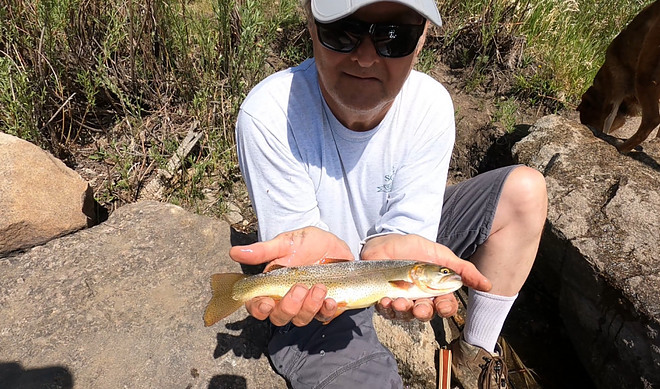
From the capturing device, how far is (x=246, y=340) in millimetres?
2465

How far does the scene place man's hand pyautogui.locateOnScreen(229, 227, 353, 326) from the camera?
1.82 metres

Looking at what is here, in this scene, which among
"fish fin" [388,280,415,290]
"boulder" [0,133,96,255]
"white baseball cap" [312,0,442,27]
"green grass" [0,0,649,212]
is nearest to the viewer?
"white baseball cap" [312,0,442,27]

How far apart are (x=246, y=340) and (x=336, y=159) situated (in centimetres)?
111

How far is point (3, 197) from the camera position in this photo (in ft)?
8.66

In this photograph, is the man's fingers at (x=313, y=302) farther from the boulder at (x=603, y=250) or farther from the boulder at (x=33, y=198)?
the boulder at (x=603, y=250)

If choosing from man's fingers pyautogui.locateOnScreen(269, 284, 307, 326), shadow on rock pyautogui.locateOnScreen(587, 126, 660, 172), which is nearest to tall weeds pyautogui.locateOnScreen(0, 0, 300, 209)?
man's fingers pyautogui.locateOnScreen(269, 284, 307, 326)

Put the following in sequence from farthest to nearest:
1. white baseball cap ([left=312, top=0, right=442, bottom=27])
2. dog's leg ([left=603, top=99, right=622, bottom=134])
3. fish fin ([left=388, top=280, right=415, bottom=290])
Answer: dog's leg ([left=603, top=99, right=622, bottom=134]) < fish fin ([left=388, top=280, right=415, bottom=290]) < white baseball cap ([left=312, top=0, right=442, bottom=27])

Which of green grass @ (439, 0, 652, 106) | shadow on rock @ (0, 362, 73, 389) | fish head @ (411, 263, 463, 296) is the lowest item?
shadow on rock @ (0, 362, 73, 389)

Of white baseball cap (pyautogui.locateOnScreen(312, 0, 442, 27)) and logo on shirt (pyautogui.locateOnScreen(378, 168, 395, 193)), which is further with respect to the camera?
logo on shirt (pyautogui.locateOnScreen(378, 168, 395, 193))

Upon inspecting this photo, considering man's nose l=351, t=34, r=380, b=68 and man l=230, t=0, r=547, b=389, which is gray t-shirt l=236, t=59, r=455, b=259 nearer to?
man l=230, t=0, r=547, b=389

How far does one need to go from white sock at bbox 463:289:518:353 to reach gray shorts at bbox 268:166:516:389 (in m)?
0.39

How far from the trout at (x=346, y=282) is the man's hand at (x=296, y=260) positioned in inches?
2.8

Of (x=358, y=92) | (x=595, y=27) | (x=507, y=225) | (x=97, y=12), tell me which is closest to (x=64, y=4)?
(x=97, y=12)

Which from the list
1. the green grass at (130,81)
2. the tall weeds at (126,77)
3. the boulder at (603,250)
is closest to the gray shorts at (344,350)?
the boulder at (603,250)
